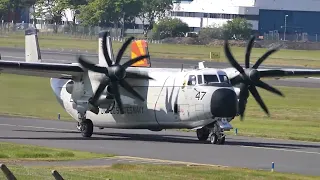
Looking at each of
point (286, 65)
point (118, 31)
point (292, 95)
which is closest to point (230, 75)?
point (292, 95)

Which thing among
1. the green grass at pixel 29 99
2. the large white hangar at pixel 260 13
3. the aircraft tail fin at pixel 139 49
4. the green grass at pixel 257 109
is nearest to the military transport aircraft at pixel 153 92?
the aircraft tail fin at pixel 139 49

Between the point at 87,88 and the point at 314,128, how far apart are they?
45.5 ft

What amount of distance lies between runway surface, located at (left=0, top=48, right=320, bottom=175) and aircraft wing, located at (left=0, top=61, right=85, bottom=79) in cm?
298

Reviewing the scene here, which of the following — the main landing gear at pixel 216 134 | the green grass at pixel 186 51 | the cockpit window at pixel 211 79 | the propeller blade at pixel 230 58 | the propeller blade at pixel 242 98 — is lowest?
the green grass at pixel 186 51

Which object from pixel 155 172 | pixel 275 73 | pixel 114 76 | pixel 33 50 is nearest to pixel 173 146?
pixel 114 76

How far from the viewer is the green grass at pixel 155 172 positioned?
28.2m

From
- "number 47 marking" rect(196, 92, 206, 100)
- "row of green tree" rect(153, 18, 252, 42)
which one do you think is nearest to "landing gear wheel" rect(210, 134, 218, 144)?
"number 47 marking" rect(196, 92, 206, 100)

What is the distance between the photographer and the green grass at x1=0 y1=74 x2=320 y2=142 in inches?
1919

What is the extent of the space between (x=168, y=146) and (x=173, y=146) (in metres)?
0.21

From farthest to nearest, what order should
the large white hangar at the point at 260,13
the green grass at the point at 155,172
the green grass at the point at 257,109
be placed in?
the large white hangar at the point at 260,13 < the green grass at the point at 257,109 < the green grass at the point at 155,172

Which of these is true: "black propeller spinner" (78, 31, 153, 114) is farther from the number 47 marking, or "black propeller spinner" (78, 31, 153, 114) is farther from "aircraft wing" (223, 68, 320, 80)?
"aircraft wing" (223, 68, 320, 80)

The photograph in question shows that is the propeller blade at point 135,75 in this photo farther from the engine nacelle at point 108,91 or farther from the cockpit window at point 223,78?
the cockpit window at point 223,78

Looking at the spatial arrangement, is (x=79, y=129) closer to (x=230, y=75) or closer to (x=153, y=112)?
(x=153, y=112)

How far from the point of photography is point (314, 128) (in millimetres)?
50688
